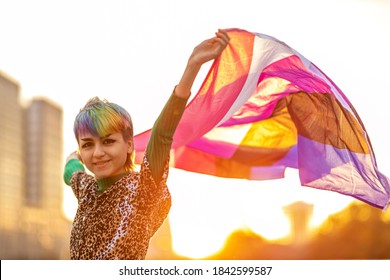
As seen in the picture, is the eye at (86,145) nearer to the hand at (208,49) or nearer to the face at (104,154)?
the face at (104,154)

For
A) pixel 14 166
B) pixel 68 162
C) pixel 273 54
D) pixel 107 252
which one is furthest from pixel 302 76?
pixel 14 166

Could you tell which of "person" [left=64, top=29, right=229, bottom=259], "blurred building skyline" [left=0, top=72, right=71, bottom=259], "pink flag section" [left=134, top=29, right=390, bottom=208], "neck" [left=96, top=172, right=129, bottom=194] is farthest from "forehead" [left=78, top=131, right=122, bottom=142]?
"blurred building skyline" [left=0, top=72, right=71, bottom=259]

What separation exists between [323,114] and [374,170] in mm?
393

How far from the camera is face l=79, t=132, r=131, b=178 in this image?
9.90 ft

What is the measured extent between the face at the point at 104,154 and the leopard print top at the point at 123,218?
0.06m

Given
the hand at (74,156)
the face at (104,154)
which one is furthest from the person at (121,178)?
the hand at (74,156)

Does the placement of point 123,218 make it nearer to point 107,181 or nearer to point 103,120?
point 107,181

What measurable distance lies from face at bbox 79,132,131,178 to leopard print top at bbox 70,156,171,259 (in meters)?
0.06

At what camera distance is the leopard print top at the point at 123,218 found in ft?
9.65

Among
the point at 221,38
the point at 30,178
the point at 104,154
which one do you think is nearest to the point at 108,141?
the point at 104,154

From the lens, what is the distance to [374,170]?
388 cm

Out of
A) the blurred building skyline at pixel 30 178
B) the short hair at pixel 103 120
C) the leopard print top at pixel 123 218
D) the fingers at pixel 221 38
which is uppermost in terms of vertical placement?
the fingers at pixel 221 38
